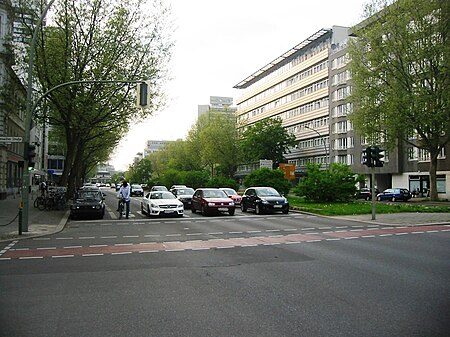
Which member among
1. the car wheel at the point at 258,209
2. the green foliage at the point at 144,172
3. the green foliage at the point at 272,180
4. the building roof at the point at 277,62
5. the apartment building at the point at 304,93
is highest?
the building roof at the point at 277,62

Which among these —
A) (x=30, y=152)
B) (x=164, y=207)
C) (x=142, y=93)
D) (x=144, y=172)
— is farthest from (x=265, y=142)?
(x=30, y=152)

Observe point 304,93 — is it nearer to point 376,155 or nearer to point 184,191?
point 184,191

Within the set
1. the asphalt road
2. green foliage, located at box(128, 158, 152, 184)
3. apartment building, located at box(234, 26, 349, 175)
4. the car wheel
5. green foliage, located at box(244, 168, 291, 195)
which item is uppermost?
apartment building, located at box(234, 26, 349, 175)

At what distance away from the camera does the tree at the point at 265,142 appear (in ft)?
227

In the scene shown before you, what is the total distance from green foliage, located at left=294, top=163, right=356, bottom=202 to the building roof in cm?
4655

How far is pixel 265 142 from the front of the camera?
69.4 metres

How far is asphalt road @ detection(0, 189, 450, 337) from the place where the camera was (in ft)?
16.9

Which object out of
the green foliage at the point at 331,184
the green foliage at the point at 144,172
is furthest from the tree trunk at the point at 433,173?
the green foliage at the point at 144,172

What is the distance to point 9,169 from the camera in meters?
42.5

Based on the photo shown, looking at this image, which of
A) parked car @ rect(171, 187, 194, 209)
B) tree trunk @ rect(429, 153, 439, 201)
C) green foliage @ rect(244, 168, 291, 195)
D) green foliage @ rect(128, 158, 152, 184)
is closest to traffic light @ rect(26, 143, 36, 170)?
parked car @ rect(171, 187, 194, 209)

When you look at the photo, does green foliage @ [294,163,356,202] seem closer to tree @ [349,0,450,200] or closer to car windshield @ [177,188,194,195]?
car windshield @ [177,188,194,195]

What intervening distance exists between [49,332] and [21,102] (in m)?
27.2

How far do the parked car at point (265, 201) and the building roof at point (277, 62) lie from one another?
52928 millimetres

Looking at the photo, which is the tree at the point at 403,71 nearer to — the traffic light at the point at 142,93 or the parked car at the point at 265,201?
the parked car at the point at 265,201
